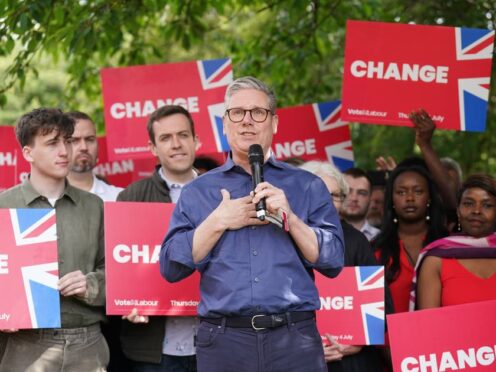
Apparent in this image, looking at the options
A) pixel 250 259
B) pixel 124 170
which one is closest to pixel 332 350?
pixel 250 259

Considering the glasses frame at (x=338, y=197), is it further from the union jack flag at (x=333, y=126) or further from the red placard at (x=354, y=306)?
the union jack flag at (x=333, y=126)

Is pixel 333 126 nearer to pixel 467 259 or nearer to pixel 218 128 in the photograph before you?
pixel 218 128

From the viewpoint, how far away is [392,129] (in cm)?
1169

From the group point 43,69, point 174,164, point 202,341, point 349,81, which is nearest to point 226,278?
point 202,341

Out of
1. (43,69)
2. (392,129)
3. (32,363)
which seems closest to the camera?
(32,363)

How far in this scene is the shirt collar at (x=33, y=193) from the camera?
5352mm

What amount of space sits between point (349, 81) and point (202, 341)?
3130 mm

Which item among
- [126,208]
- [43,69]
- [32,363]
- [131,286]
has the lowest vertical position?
[32,363]

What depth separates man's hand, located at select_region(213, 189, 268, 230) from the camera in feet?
14.0

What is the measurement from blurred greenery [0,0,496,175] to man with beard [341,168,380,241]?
1748 mm

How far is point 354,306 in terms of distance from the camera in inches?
223

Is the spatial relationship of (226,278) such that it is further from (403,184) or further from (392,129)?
(392,129)

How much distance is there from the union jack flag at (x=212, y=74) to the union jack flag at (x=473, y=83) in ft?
5.81

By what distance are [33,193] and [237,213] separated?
1582mm
